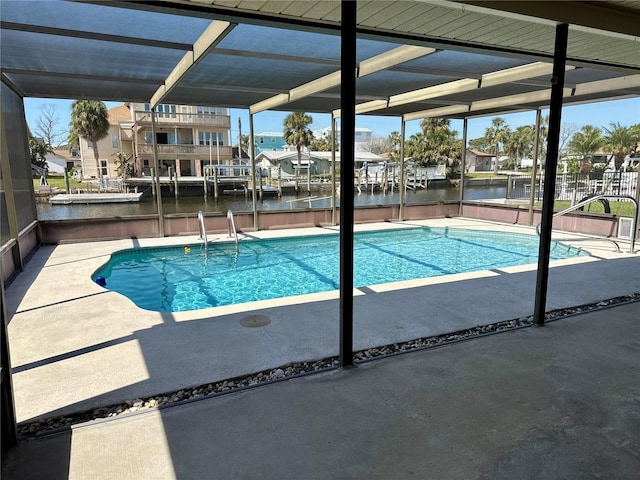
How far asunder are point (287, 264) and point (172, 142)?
78.4 ft

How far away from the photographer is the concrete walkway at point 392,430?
194 centimetres

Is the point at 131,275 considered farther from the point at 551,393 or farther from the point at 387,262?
the point at 551,393

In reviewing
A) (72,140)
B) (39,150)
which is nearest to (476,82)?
(39,150)

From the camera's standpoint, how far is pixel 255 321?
395 cm

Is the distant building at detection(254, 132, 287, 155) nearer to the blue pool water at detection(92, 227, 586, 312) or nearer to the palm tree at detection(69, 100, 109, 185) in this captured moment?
the palm tree at detection(69, 100, 109, 185)

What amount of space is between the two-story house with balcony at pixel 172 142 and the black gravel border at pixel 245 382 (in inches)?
874

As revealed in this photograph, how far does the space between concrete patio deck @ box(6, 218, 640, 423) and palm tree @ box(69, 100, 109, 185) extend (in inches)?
1003

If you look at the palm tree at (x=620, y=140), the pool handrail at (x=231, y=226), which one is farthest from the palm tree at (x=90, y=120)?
the palm tree at (x=620, y=140)

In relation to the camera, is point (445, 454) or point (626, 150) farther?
point (626, 150)

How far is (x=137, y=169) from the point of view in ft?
101

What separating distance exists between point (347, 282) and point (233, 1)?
2.00 metres

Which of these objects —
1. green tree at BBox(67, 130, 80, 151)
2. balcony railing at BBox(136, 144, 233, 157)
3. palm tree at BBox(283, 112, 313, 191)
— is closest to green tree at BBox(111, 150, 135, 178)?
green tree at BBox(67, 130, 80, 151)

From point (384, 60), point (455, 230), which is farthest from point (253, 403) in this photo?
point (455, 230)

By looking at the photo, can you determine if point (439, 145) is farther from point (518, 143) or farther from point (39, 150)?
point (39, 150)
